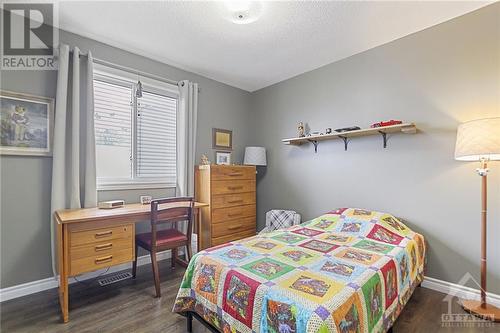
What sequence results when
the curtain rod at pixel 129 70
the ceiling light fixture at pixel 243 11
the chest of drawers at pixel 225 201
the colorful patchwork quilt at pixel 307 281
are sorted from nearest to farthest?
the colorful patchwork quilt at pixel 307 281
the ceiling light fixture at pixel 243 11
the curtain rod at pixel 129 70
the chest of drawers at pixel 225 201

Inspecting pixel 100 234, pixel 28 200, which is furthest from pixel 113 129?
pixel 100 234

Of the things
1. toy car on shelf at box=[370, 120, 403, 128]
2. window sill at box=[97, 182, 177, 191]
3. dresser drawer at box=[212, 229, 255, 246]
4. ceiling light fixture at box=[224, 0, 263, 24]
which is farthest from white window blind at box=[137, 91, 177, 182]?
toy car on shelf at box=[370, 120, 403, 128]

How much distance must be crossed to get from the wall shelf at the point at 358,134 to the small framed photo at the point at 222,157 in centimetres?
104

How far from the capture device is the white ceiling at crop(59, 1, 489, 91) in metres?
2.11

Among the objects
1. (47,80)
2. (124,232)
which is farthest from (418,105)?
(47,80)

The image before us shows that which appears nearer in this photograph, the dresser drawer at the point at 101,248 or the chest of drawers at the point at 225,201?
the dresser drawer at the point at 101,248

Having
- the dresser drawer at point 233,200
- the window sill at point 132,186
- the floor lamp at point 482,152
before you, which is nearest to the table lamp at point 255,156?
the dresser drawer at point 233,200

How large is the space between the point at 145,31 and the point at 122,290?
266cm

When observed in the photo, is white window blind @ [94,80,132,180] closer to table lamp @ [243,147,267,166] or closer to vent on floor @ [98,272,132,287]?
vent on floor @ [98,272,132,287]

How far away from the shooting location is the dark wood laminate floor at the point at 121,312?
1780mm

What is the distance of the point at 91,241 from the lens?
201cm

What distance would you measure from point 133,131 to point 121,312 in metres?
1.98

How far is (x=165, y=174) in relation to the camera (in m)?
3.27

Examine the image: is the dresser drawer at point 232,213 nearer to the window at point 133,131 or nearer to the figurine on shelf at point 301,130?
the window at point 133,131
